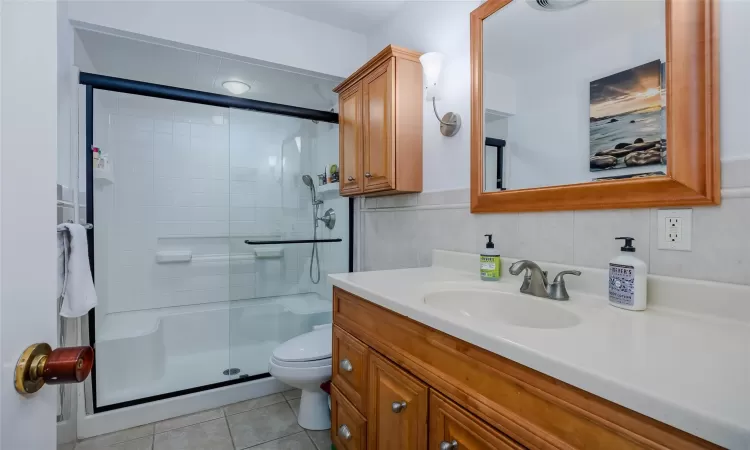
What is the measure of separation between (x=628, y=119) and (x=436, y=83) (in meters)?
0.92

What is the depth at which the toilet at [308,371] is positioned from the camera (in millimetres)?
1763

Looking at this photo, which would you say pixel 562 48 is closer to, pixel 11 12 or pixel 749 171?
pixel 749 171

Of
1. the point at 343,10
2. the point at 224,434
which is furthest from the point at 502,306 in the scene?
the point at 343,10

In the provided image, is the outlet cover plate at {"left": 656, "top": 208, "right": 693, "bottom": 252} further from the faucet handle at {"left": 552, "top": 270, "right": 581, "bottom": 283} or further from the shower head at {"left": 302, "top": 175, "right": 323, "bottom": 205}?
the shower head at {"left": 302, "top": 175, "right": 323, "bottom": 205}

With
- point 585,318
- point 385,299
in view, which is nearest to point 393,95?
point 385,299

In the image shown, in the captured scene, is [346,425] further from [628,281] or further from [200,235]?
[200,235]

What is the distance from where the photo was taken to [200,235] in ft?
9.88

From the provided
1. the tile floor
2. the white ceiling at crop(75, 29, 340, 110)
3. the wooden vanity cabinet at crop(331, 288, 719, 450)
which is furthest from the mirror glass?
the tile floor

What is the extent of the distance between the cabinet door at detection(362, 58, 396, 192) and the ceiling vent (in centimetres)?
70

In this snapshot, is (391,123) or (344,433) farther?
(391,123)

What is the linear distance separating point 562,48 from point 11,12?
1.40 meters

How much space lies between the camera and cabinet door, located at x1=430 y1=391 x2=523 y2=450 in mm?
705

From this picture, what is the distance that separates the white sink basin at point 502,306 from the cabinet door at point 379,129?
749mm

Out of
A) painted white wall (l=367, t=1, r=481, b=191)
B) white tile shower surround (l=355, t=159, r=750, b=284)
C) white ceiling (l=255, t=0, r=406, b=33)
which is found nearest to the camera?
white tile shower surround (l=355, t=159, r=750, b=284)
